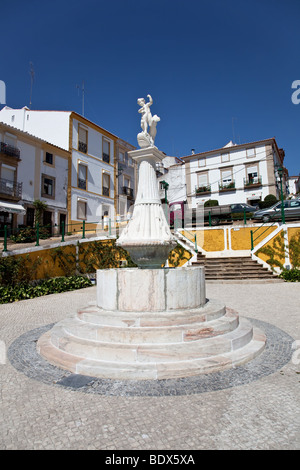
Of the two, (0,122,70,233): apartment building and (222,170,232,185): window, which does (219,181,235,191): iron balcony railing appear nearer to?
(222,170,232,185): window

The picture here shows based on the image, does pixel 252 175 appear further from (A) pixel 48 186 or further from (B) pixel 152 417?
(B) pixel 152 417

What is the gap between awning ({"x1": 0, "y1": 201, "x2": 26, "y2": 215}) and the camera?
54.8 feet

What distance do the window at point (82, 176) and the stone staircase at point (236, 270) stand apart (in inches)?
568

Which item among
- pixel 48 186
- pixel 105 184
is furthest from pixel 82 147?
pixel 48 186

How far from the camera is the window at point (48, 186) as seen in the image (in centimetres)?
2066

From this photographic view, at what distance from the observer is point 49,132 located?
76.8 ft

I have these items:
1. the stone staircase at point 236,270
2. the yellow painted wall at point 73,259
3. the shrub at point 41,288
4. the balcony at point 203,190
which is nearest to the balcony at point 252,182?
the balcony at point 203,190

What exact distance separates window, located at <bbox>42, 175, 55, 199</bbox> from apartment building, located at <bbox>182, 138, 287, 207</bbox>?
55.0 feet

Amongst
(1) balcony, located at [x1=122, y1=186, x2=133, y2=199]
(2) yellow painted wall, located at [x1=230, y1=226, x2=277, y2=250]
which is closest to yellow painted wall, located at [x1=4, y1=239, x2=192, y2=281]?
(2) yellow painted wall, located at [x1=230, y1=226, x2=277, y2=250]

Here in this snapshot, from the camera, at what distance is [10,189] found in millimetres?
18062

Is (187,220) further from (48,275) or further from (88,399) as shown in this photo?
(88,399)

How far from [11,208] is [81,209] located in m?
7.31

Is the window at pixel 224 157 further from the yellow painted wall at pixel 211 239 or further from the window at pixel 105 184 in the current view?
the yellow painted wall at pixel 211 239

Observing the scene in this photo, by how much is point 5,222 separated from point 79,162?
8824mm
